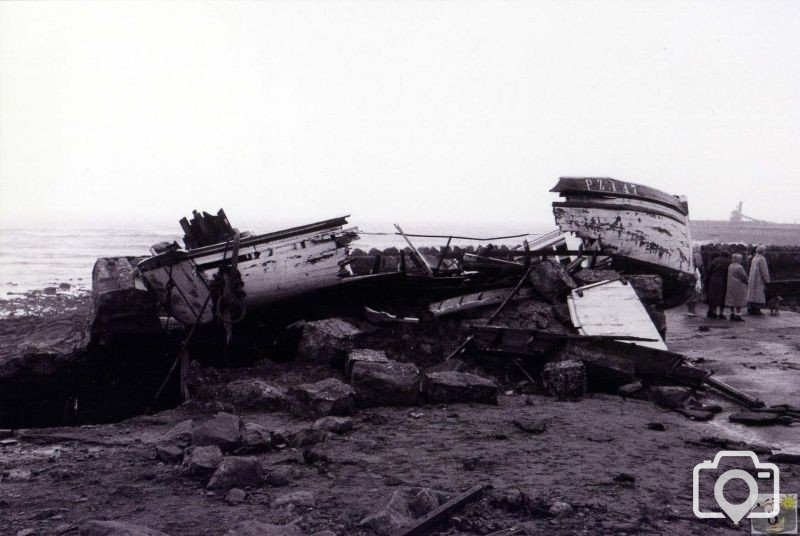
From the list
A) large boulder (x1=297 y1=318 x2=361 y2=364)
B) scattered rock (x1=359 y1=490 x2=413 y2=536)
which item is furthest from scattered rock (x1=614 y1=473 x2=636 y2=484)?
large boulder (x1=297 y1=318 x2=361 y2=364)

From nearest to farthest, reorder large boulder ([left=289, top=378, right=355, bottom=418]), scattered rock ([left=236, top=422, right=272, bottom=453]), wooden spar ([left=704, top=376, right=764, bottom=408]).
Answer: scattered rock ([left=236, top=422, right=272, bottom=453]), large boulder ([left=289, top=378, right=355, bottom=418]), wooden spar ([left=704, top=376, right=764, bottom=408])

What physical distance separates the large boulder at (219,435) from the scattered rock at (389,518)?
4.81ft

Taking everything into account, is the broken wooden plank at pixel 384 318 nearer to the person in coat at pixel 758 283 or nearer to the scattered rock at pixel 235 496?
the scattered rock at pixel 235 496

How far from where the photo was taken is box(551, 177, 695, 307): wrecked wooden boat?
10.1 meters

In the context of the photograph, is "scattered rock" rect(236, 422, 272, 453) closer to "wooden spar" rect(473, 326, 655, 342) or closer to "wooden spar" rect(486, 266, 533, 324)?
"wooden spar" rect(473, 326, 655, 342)

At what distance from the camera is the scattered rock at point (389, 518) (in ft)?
10.4

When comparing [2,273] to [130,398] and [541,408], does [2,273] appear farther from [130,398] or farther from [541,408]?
[541,408]

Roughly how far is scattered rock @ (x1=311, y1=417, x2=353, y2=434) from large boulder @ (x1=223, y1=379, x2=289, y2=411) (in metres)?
0.81

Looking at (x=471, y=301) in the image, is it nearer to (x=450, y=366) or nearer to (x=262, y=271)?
(x=450, y=366)

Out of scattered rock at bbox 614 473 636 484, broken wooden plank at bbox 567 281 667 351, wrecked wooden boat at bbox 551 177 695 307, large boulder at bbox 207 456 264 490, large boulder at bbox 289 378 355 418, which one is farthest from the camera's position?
wrecked wooden boat at bbox 551 177 695 307

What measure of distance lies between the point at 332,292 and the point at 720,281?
8.64 m

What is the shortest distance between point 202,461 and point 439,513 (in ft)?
5.20

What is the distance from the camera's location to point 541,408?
583 cm

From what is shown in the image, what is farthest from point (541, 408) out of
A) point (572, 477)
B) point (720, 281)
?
point (720, 281)
